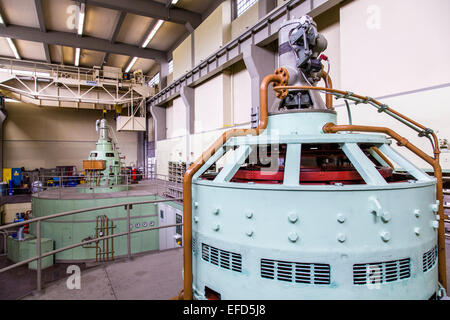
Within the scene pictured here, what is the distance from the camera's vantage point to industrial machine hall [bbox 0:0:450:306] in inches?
71.0

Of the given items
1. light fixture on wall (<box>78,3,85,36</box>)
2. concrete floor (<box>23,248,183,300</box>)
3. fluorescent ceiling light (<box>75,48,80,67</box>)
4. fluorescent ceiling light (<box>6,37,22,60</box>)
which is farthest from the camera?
fluorescent ceiling light (<box>75,48,80,67</box>)

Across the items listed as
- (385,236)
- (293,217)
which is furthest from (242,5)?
(385,236)

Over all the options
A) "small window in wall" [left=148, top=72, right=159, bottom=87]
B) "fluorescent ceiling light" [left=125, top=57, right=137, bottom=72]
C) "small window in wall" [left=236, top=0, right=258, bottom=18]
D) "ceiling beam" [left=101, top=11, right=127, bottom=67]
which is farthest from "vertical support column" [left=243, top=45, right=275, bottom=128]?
"small window in wall" [left=148, top=72, right=159, bottom=87]

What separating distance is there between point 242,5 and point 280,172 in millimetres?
9858

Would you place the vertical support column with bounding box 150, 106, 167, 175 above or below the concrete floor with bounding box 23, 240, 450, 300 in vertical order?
above

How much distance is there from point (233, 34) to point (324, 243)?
10195mm

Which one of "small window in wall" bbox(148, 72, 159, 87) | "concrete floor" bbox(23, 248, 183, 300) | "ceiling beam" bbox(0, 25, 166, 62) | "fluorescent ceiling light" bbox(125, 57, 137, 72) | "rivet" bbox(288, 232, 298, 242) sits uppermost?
"fluorescent ceiling light" bbox(125, 57, 137, 72)

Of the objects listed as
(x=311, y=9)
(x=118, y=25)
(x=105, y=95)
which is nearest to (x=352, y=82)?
(x=311, y=9)

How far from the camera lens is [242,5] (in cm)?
1011

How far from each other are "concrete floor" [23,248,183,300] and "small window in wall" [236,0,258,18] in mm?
9014

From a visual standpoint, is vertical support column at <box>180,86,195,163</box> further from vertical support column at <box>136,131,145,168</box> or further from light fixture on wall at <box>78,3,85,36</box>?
vertical support column at <box>136,131,145,168</box>

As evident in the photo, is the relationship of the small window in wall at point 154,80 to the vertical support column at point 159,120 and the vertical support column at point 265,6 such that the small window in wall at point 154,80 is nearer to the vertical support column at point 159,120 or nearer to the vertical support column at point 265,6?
the vertical support column at point 159,120

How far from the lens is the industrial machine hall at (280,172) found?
1.80 meters

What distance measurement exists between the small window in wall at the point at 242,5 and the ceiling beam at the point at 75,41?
8.57 metres
